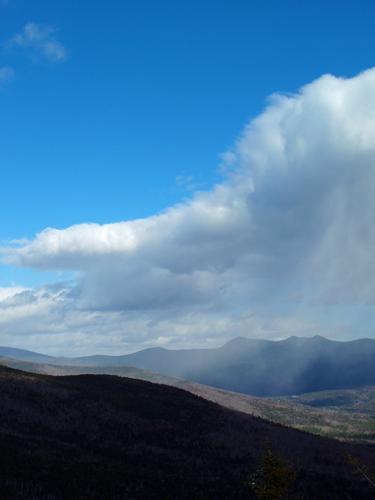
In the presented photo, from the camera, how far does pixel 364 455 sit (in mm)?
157500

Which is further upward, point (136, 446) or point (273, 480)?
point (273, 480)

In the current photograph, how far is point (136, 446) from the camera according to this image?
102m

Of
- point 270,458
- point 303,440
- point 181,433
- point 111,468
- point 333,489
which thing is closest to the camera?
point 270,458

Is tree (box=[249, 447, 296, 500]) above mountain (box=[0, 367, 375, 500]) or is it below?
above

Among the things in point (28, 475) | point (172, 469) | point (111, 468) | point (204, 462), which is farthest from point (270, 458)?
point (204, 462)

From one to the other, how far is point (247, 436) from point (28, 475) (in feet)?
302

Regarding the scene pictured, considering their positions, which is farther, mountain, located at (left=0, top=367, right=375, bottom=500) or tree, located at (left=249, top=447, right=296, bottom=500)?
mountain, located at (left=0, top=367, right=375, bottom=500)

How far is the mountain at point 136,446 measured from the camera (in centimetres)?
6184

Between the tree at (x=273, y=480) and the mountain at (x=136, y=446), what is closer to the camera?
the tree at (x=273, y=480)

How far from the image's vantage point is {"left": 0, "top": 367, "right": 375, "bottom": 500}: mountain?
61.8 m

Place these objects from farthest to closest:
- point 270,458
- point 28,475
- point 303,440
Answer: point 303,440, point 28,475, point 270,458

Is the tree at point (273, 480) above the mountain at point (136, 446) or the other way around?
above

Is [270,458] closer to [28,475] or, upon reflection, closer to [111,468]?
[28,475]

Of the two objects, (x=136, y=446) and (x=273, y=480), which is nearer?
(x=273, y=480)
